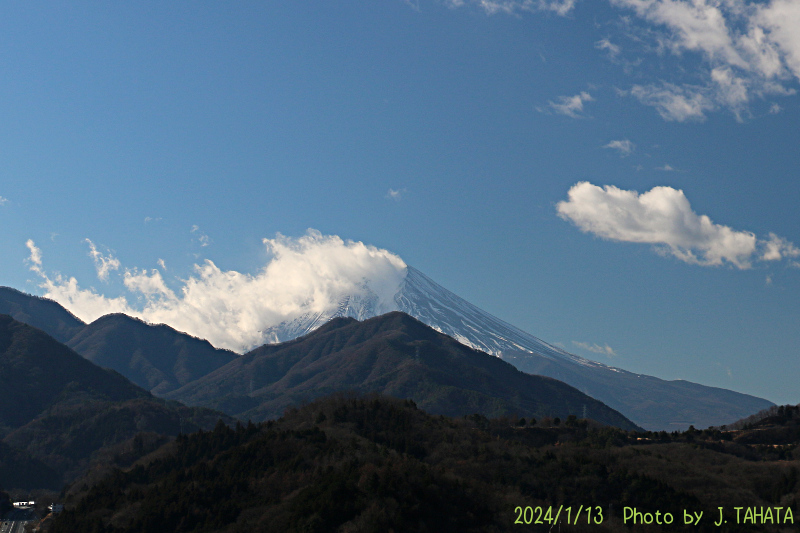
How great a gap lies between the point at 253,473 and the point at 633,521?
3702 centimetres

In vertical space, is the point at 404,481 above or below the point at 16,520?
above

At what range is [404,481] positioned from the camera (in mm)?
62969

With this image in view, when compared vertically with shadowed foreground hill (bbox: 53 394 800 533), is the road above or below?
below

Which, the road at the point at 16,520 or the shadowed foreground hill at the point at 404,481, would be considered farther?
the road at the point at 16,520

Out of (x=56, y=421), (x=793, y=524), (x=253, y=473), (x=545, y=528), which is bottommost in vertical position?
(x=56, y=421)

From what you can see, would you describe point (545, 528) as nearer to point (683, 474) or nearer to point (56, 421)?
point (683, 474)

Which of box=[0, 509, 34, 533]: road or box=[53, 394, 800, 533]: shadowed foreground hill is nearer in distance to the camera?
box=[53, 394, 800, 533]: shadowed foreground hill

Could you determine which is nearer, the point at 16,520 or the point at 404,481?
the point at 404,481

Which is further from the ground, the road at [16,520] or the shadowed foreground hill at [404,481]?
the shadowed foreground hill at [404,481]

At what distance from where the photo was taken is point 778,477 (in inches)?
3302

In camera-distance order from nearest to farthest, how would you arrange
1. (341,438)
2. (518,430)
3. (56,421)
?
(341,438) → (518,430) → (56,421)

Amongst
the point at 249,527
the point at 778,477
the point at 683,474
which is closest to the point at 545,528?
the point at 249,527

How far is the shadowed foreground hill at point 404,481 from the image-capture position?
6141 cm

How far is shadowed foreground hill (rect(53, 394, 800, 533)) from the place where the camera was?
6141 cm
